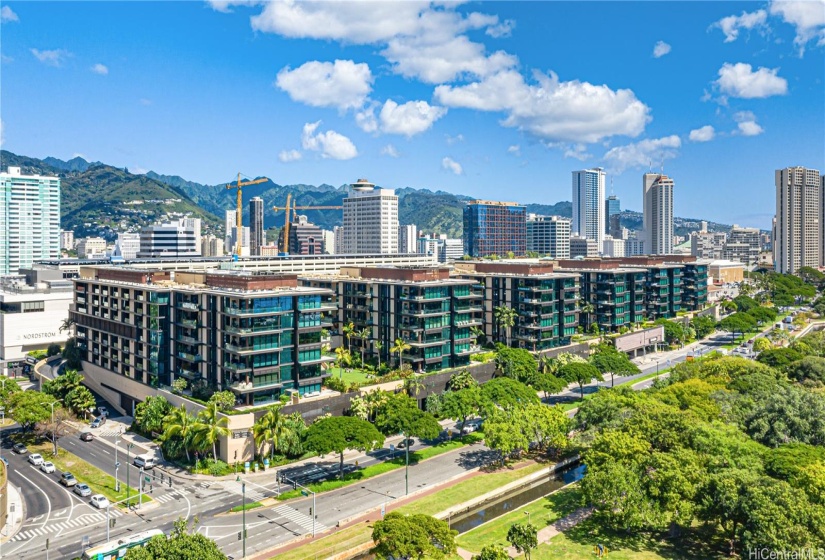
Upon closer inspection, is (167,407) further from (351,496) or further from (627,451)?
(627,451)

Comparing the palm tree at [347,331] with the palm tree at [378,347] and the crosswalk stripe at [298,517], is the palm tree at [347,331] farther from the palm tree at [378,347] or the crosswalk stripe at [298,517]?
the crosswalk stripe at [298,517]

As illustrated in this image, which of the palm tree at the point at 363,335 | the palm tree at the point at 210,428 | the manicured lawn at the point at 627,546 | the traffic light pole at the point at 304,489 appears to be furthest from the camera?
the palm tree at the point at 363,335

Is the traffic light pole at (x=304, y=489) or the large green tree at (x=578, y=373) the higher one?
the large green tree at (x=578, y=373)

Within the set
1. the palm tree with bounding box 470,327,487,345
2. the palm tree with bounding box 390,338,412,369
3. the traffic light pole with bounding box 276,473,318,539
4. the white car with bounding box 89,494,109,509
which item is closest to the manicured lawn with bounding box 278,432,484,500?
the traffic light pole with bounding box 276,473,318,539

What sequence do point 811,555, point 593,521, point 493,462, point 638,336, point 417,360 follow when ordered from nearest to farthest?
1. point 811,555
2. point 593,521
3. point 493,462
4. point 417,360
5. point 638,336

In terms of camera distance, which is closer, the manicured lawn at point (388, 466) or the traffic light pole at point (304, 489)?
the traffic light pole at point (304, 489)

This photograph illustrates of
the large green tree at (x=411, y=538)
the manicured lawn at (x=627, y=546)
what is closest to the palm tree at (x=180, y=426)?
the large green tree at (x=411, y=538)

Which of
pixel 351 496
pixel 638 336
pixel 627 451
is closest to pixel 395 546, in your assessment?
pixel 351 496
